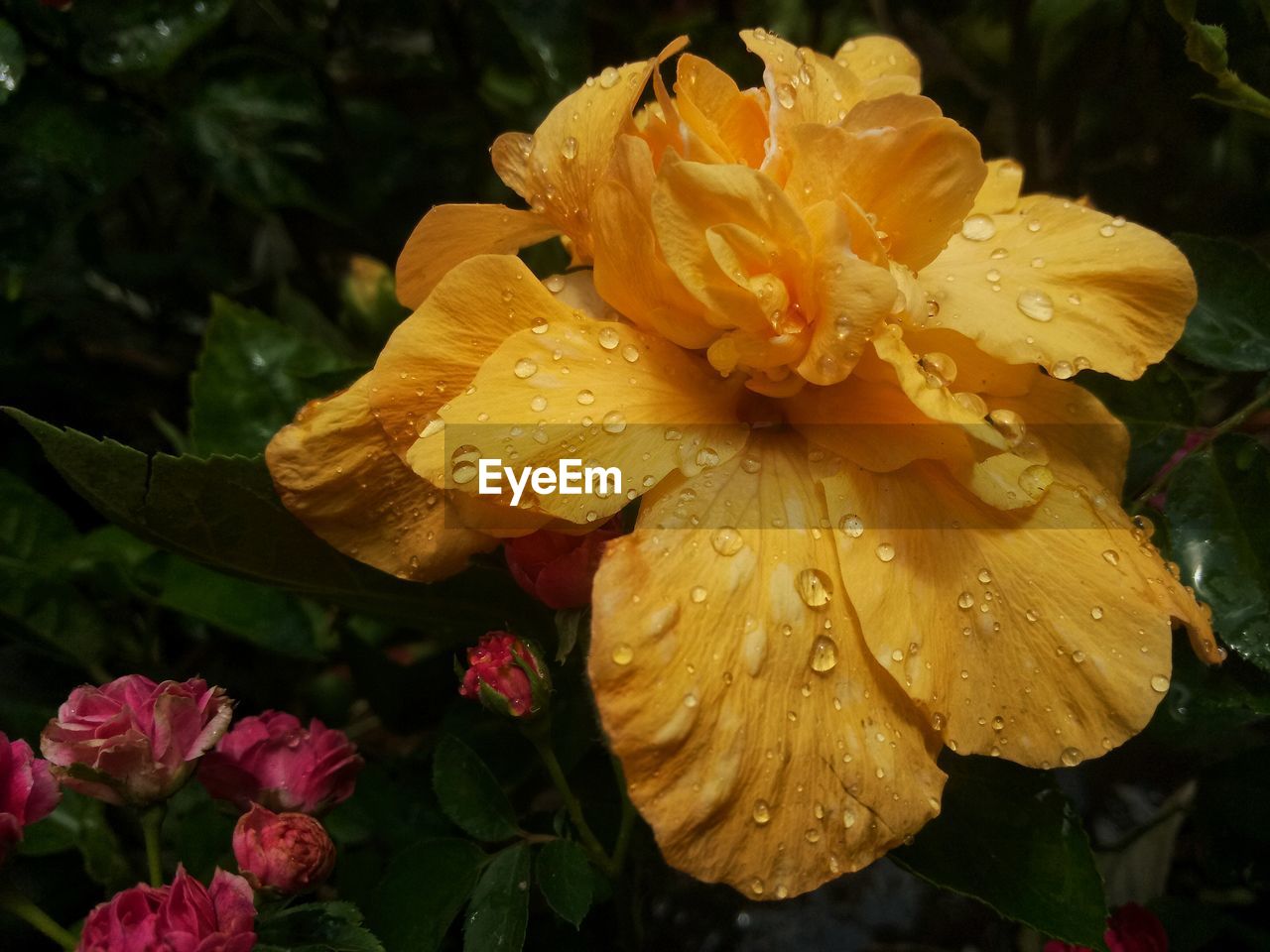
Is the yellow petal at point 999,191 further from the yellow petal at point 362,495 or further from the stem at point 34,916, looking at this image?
the stem at point 34,916

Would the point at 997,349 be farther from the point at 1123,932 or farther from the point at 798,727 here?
the point at 1123,932

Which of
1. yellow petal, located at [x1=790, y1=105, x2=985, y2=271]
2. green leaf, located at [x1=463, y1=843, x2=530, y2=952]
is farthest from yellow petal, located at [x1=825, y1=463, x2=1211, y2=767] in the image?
green leaf, located at [x1=463, y1=843, x2=530, y2=952]

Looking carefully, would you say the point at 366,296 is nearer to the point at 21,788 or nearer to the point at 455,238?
the point at 455,238

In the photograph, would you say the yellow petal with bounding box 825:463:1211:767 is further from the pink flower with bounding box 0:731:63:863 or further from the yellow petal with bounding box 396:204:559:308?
the pink flower with bounding box 0:731:63:863

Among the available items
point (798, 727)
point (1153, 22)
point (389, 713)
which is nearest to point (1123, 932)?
point (798, 727)

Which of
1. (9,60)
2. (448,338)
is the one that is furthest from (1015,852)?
(9,60)
